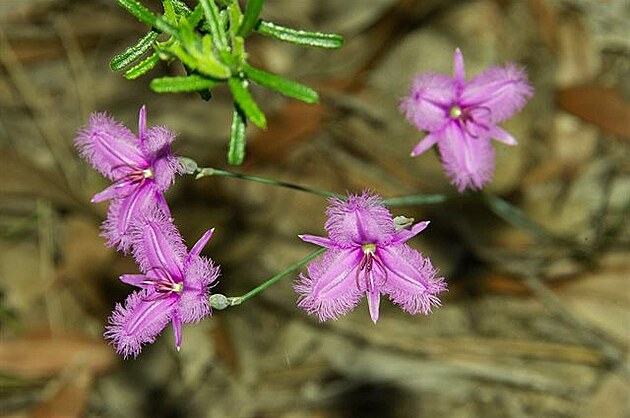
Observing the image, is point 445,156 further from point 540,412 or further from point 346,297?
point 540,412

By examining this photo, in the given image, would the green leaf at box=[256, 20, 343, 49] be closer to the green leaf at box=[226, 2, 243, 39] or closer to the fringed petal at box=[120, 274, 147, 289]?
the green leaf at box=[226, 2, 243, 39]

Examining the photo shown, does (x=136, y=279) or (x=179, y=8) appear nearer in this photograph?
(x=179, y=8)

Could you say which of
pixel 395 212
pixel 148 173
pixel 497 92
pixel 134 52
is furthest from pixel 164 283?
pixel 395 212

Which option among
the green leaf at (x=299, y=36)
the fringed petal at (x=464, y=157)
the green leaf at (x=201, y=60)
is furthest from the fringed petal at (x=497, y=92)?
the green leaf at (x=201, y=60)

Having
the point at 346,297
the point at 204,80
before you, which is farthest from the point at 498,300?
the point at 204,80

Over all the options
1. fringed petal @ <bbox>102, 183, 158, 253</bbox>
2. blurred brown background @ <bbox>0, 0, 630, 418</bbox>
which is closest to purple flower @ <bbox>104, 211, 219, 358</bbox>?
fringed petal @ <bbox>102, 183, 158, 253</bbox>

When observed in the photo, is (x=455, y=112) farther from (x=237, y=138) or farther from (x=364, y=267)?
(x=237, y=138)

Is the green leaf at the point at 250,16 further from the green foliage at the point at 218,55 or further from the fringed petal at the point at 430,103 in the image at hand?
the fringed petal at the point at 430,103
